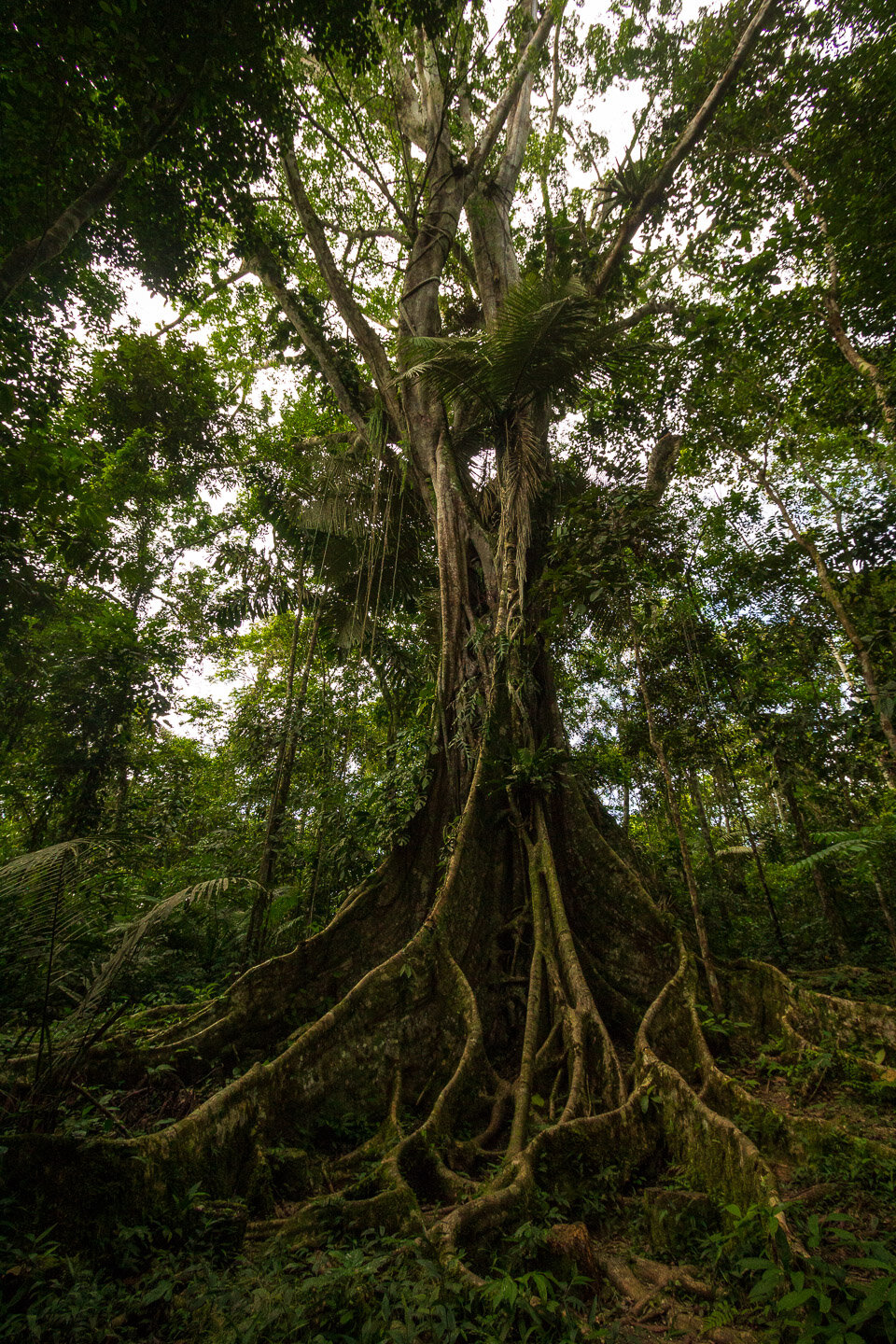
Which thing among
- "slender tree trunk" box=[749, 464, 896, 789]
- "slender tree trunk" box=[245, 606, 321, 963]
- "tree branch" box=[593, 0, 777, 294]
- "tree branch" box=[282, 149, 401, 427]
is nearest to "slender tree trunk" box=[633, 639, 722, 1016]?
"slender tree trunk" box=[749, 464, 896, 789]

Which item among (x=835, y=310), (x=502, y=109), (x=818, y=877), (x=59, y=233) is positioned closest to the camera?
(x=59, y=233)

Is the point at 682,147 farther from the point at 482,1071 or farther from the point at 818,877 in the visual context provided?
the point at 482,1071

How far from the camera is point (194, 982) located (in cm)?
522

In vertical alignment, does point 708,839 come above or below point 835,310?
below

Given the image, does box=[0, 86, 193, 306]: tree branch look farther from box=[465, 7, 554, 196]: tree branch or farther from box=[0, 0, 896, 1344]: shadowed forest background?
box=[465, 7, 554, 196]: tree branch

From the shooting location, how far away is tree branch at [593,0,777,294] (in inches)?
213

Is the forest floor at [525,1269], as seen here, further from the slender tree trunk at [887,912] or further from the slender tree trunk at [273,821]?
the slender tree trunk at [273,821]

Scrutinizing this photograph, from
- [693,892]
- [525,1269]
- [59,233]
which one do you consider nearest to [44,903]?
[525,1269]

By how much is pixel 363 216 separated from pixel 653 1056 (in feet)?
43.5

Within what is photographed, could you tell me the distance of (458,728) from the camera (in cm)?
539

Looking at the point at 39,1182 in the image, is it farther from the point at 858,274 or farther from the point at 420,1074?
the point at 858,274

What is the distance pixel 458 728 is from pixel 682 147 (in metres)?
6.49

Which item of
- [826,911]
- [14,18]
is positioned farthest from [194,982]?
[14,18]

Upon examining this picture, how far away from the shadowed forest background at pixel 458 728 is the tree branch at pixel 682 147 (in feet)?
0.21
